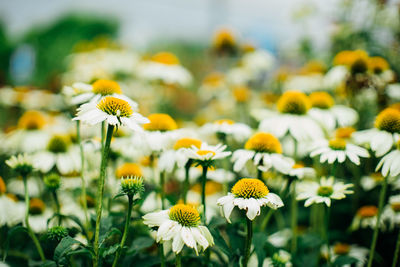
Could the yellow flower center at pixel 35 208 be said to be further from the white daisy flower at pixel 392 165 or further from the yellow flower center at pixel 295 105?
the white daisy flower at pixel 392 165

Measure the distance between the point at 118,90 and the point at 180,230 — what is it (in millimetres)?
490

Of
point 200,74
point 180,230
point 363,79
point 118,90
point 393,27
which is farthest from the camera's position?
point 200,74

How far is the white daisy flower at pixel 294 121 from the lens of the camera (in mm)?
1185

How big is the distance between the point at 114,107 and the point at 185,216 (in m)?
0.31

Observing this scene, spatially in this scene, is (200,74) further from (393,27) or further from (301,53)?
(393,27)

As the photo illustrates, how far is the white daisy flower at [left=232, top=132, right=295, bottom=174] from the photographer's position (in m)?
0.99

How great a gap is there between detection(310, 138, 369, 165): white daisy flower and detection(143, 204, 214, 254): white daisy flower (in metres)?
0.46

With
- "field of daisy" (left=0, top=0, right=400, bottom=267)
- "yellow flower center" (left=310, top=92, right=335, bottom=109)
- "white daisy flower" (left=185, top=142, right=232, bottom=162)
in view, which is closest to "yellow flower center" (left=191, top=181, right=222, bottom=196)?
"field of daisy" (left=0, top=0, right=400, bottom=267)

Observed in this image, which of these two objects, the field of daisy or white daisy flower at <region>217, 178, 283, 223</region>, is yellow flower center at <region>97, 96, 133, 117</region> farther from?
white daisy flower at <region>217, 178, 283, 223</region>

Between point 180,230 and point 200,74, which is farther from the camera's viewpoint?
point 200,74

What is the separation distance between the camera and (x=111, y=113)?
2.70 ft

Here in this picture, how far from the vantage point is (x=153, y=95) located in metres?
2.84

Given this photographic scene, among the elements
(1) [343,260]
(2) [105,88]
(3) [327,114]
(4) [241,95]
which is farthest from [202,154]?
(4) [241,95]

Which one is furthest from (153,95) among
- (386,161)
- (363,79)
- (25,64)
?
(386,161)
